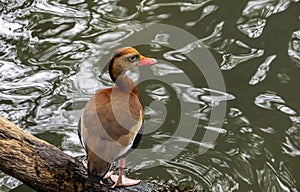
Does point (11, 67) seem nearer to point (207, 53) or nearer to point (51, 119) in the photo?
point (51, 119)

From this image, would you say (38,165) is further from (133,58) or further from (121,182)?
(133,58)

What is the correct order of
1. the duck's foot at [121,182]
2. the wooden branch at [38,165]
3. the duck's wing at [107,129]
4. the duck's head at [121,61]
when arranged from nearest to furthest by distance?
the duck's wing at [107,129], the wooden branch at [38,165], the duck's foot at [121,182], the duck's head at [121,61]

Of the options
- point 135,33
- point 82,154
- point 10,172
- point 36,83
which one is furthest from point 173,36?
point 10,172

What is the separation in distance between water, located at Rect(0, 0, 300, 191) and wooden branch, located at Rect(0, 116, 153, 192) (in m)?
0.78

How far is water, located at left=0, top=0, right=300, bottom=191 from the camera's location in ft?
18.7

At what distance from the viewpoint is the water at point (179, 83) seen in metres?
5.70

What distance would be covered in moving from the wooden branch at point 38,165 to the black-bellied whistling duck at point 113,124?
262 millimetres

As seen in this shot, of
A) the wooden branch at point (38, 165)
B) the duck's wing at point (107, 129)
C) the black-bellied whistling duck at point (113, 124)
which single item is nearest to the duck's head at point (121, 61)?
the black-bellied whistling duck at point (113, 124)

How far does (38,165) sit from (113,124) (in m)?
0.70

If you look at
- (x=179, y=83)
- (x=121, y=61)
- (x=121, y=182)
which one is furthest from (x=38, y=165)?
(x=179, y=83)

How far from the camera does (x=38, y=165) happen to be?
14.9ft

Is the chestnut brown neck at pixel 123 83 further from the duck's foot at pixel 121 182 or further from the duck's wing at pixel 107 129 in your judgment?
the duck's foot at pixel 121 182

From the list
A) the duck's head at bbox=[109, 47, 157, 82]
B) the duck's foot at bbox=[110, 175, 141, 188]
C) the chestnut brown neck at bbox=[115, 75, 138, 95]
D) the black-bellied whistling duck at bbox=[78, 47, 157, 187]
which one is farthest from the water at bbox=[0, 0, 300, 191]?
the duck's head at bbox=[109, 47, 157, 82]

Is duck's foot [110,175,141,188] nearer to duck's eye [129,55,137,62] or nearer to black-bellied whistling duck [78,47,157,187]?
black-bellied whistling duck [78,47,157,187]
